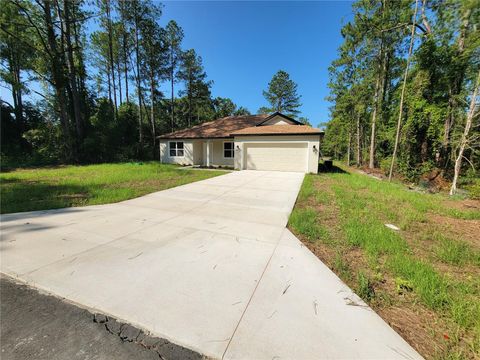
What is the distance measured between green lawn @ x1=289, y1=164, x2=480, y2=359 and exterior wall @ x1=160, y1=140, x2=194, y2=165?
1374 cm

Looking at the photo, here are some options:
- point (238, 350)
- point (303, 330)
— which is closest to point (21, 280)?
point (238, 350)

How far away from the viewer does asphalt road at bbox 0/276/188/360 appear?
1.53 m

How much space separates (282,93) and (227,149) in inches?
990

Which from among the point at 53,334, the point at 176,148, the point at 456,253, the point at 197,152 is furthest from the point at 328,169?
the point at 53,334

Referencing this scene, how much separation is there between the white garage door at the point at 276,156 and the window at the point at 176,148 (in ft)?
21.7

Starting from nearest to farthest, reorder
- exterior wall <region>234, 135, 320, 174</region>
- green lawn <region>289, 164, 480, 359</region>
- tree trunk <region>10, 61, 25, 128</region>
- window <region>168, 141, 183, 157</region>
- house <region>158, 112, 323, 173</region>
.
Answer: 1. green lawn <region>289, 164, 480, 359</region>
2. exterior wall <region>234, 135, 320, 174</region>
3. house <region>158, 112, 323, 173</region>
4. window <region>168, 141, 183, 157</region>
5. tree trunk <region>10, 61, 25, 128</region>

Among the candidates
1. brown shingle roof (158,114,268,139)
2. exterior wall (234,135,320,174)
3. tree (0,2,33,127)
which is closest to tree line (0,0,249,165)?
tree (0,2,33,127)

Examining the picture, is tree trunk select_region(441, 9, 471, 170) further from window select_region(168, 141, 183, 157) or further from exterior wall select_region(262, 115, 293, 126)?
window select_region(168, 141, 183, 157)

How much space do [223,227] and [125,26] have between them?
24985 millimetres

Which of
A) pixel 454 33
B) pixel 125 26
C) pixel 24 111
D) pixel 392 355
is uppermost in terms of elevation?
pixel 125 26

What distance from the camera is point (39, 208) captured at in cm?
516

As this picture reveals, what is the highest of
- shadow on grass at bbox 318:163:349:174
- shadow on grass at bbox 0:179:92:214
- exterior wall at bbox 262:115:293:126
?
exterior wall at bbox 262:115:293:126

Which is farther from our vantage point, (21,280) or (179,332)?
(21,280)

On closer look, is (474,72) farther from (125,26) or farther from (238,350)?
(125,26)
